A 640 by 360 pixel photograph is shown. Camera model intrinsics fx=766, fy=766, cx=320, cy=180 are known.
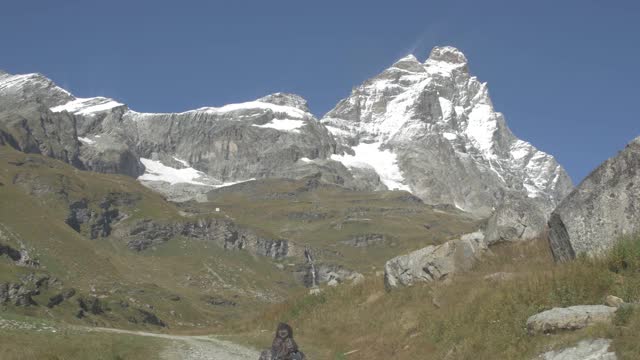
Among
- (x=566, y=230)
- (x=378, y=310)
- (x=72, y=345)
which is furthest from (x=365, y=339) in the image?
(x=72, y=345)

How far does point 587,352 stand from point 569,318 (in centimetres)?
191

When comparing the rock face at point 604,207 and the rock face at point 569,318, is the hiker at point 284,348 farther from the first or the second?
the rock face at point 604,207

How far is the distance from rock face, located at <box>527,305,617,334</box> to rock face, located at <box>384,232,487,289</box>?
42.3ft

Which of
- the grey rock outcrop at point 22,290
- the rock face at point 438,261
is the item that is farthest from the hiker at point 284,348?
the grey rock outcrop at point 22,290

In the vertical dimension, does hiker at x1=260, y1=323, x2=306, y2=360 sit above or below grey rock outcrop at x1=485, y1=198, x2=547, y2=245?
below

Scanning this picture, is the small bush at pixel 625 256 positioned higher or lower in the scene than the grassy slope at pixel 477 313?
higher

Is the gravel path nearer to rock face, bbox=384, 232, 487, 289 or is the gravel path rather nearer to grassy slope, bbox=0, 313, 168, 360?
grassy slope, bbox=0, 313, 168, 360

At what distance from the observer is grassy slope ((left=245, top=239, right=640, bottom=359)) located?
2058cm

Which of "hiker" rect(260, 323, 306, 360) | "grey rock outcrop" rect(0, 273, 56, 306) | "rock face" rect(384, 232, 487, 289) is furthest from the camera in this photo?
"grey rock outcrop" rect(0, 273, 56, 306)

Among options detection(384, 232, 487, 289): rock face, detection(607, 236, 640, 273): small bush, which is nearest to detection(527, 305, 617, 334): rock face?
detection(607, 236, 640, 273): small bush

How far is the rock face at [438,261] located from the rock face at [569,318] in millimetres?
12900

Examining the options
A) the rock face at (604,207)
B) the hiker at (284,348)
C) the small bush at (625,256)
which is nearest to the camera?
the hiker at (284,348)

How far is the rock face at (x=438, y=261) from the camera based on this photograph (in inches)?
1336

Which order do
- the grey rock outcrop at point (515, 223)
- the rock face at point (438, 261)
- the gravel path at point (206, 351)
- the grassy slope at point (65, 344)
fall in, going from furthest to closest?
the rock face at point (438, 261)
the grey rock outcrop at point (515, 223)
the gravel path at point (206, 351)
the grassy slope at point (65, 344)
